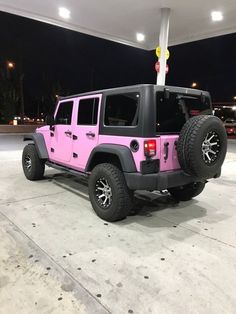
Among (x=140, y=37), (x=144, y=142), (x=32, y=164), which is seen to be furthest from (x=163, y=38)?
(x=144, y=142)

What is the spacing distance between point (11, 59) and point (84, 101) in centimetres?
2453

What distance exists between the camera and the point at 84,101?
470cm

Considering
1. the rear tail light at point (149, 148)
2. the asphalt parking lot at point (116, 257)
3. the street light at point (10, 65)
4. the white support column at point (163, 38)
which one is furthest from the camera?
the street light at point (10, 65)

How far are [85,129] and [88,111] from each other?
0.99ft

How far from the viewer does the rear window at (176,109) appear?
3.67 metres

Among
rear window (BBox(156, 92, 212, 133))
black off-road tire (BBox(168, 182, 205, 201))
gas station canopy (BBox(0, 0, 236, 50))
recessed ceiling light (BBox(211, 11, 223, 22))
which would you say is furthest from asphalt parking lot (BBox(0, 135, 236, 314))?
recessed ceiling light (BBox(211, 11, 223, 22))

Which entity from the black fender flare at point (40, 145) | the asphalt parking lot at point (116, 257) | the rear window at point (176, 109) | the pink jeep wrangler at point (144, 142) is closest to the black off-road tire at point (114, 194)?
the pink jeep wrangler at point (144, 142)

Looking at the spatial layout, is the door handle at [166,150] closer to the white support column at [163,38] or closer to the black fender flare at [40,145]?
the black fender flare at [40,145]

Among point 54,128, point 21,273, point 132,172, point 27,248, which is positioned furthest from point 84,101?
point 21,273

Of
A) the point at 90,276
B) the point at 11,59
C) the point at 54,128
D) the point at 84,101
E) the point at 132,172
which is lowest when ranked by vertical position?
the point at 90,276

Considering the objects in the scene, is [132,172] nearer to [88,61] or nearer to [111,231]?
Answer: [111,231]

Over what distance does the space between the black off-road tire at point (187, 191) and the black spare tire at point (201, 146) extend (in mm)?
905

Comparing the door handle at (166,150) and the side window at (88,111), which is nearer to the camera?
the door handle at (166,150)

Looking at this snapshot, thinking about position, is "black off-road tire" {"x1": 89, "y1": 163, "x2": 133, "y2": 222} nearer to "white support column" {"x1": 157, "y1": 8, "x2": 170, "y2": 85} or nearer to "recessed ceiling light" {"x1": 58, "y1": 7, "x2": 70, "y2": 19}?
"white support column" {"x1": 157, "y1": 8, "x2": 170, "y2": 85}
